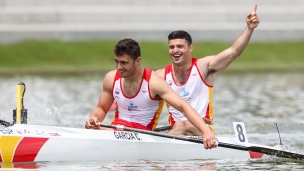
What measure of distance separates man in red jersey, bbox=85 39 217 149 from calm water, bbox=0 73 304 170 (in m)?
0.74

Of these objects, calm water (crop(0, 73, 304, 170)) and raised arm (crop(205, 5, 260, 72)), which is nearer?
calm water (crop(0, 73, 304, 170))

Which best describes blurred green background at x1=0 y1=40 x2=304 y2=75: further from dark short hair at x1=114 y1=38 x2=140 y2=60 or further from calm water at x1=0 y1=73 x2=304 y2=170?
dark short hair at x1=114 y1=38 x2=140 y2=60

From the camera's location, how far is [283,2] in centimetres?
5378

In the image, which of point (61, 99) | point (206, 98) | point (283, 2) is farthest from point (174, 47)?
point (283, 2)

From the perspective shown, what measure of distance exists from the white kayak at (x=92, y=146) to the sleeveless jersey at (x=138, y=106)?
0.45m

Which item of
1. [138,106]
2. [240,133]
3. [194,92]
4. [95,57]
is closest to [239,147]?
[240,133]

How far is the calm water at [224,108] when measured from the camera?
15.4 metres

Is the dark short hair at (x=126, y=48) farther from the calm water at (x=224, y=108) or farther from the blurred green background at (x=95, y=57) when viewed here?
the blurred green background at (x=95, y=57)

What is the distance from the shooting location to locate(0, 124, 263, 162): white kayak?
14727mm

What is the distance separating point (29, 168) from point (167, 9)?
36.5 metres

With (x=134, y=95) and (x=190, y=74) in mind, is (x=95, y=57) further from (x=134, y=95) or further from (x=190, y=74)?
(x=134, y=95)

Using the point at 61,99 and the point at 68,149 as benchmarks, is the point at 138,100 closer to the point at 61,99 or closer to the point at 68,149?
the point at 68,149

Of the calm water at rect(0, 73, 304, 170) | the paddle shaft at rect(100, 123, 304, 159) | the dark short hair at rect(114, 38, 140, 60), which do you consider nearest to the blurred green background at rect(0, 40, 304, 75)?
the calm water at rect(0, 73, 304, 170)

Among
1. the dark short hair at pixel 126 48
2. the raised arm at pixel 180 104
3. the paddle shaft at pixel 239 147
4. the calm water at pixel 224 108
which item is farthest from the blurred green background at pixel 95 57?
the dark short hair at pixel 126 48
